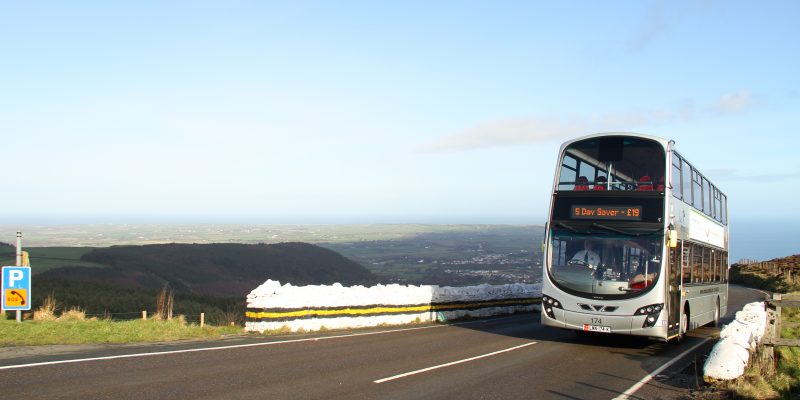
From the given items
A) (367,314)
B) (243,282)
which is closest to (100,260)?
(243,282)

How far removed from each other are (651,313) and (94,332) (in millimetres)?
11835

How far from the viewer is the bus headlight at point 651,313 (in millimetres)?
13852

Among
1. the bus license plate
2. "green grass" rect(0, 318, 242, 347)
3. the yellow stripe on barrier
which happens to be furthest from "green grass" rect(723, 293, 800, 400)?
"green grass" rect(0, 318, 242, 347)

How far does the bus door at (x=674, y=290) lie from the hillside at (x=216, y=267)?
52.7 meters

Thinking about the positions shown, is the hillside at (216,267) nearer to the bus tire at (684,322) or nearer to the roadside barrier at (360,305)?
the roadside barrier at (360,305)

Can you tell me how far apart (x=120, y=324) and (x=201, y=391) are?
684 centimetres

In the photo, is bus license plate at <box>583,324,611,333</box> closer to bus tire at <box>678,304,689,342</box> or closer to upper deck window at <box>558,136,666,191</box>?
bus tire at <box>678,304,689,342</box>

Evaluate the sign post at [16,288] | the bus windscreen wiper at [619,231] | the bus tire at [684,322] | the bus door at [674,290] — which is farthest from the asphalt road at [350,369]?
the sign post at [16,288]

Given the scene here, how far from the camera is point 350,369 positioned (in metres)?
10.7

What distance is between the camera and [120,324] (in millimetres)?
14219

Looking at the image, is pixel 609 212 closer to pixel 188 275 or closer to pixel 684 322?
pixel 684 322

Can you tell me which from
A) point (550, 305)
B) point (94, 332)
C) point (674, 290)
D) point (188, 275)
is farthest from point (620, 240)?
point (188, 275)

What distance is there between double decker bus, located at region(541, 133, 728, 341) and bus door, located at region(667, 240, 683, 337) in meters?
0.02

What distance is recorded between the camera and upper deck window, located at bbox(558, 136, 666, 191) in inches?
589
